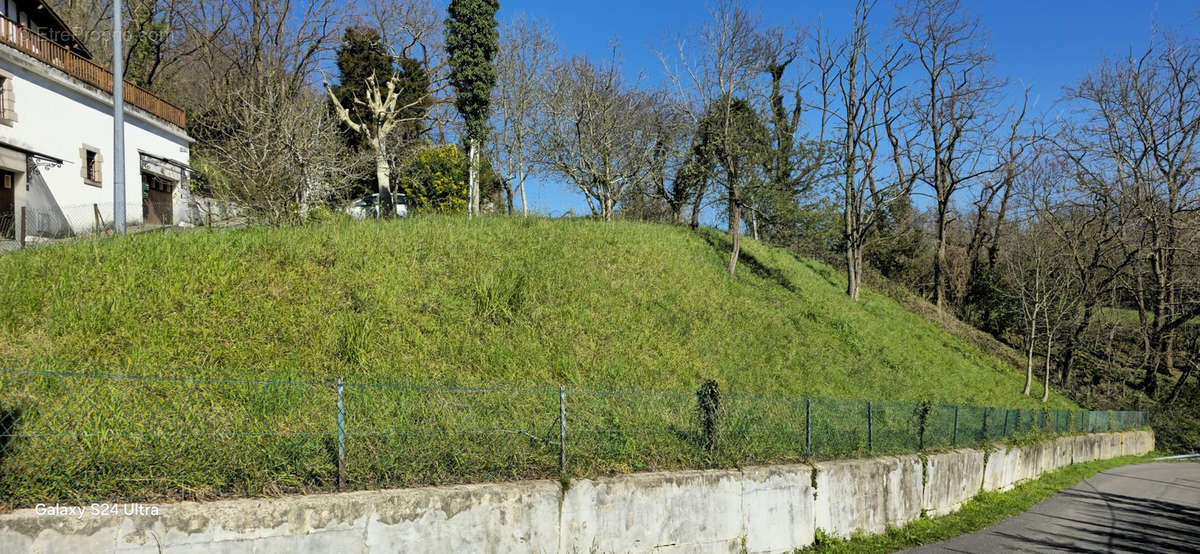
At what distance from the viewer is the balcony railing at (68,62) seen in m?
18.8

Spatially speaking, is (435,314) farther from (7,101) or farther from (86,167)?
(86,167)

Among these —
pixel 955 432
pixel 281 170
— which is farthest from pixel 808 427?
pixel 281 170

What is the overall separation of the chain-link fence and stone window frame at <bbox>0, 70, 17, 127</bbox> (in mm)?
16143

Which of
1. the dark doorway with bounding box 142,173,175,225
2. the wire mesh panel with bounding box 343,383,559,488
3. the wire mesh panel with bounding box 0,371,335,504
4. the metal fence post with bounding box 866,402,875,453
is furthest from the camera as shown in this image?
the dark doorway with bounding box 142,173,175,225

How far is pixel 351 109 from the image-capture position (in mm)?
31203

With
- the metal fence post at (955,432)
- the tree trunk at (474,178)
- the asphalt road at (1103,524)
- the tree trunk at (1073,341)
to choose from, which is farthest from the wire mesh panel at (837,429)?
the tree trunk at (1073,341)

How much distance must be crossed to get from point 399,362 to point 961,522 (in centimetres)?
834

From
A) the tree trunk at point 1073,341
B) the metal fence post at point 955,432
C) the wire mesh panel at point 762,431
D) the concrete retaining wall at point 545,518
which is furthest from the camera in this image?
the tree trunk at point 1073,341

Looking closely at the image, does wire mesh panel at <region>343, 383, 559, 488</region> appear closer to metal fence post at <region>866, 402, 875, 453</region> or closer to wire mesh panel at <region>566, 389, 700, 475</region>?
wire mesh panel at <region>566, 389, 700, 475</region>

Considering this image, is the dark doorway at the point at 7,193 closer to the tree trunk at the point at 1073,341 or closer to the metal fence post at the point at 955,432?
the metal fence post at the point at 955,432

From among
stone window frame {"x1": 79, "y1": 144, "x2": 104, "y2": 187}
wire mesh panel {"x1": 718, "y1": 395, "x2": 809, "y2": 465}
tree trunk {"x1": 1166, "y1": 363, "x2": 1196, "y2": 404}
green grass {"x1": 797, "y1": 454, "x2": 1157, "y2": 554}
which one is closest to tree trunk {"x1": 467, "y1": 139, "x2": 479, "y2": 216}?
stone window frame {"x1": 79, "y1": 144, "x2": 104, "y2": 187}

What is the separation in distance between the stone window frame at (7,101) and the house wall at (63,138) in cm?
5

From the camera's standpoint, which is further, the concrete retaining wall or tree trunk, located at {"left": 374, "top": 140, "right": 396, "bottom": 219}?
tree trunk, located at {"left": 374, "top": 140, "right": 396, "bottom": 219}

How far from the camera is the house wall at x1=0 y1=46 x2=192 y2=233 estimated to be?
17.9m
